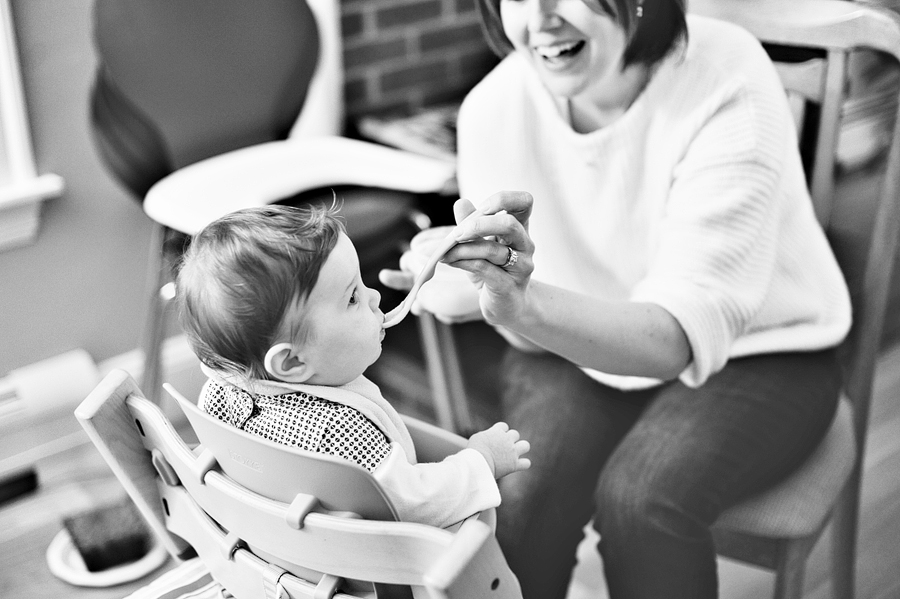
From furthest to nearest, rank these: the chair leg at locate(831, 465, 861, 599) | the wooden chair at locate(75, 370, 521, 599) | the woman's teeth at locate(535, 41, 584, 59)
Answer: the chair leg at locate(831, 465, 861, 599) < the woman's teeth at locate(535, 41, 584, 59) < the wooden chair at locate(75, 370, 521, 599)

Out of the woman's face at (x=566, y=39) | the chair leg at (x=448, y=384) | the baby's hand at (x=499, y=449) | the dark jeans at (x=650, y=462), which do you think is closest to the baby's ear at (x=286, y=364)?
the baby's hand at (x=499, y=449)

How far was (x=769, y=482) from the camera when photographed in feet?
3.39

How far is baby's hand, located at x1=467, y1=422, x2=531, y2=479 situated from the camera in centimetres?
72

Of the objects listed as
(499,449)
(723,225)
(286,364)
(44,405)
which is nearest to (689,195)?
(723,225)

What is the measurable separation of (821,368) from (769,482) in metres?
0.18

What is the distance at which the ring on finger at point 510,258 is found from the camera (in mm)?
783

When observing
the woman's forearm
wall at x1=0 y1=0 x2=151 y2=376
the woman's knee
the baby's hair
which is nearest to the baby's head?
the baby's hair

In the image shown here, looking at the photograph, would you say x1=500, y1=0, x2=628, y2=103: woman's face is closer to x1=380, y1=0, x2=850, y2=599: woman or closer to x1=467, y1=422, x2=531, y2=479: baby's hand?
x1=380, y1=0, x2=850, y2=599: woman

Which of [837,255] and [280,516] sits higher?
[280,516]

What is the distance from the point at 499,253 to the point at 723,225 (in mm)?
362

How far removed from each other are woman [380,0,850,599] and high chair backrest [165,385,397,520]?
0.30 m

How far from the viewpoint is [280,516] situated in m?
0.62

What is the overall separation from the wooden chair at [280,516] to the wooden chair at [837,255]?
0.49 metres

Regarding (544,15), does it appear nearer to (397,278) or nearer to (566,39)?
(566,39)
